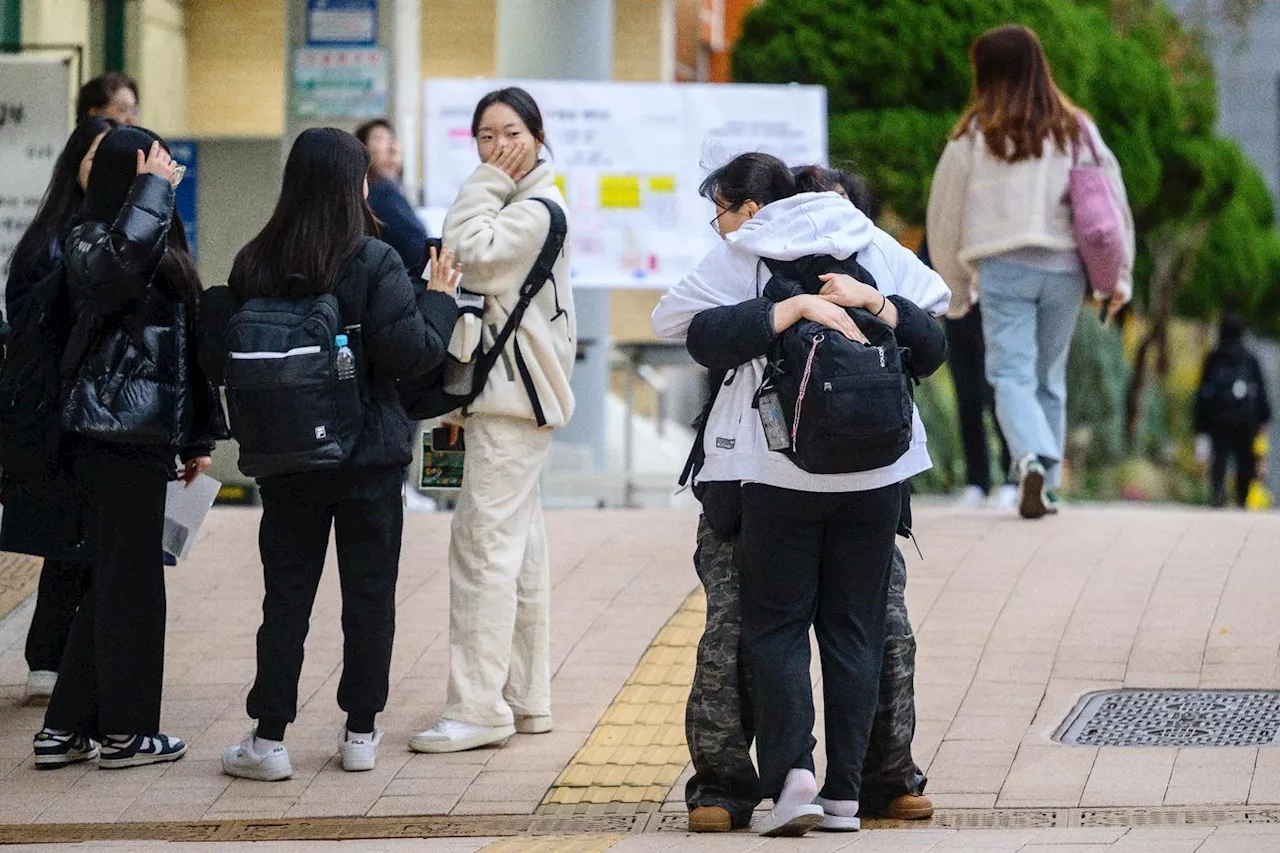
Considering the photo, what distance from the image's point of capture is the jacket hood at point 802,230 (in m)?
5.36

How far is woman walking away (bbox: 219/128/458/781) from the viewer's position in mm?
5816

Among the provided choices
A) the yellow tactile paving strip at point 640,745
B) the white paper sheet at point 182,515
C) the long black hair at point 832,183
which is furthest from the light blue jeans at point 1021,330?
the white paper sheet at point 182,515

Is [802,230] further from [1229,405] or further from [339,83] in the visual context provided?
[1229,405]

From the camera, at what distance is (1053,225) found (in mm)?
8938

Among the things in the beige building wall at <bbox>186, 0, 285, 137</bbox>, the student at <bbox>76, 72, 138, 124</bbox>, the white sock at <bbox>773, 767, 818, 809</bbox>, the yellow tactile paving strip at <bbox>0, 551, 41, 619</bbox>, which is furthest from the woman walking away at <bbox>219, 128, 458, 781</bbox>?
the beige building wall at <bbox>186, 0, 285, 137</bbox>

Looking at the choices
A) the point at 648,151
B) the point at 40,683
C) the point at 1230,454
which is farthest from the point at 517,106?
the point at 1230,454

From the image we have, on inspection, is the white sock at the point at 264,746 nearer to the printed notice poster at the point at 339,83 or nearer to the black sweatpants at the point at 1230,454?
the printed notice poster at the point at 339,83

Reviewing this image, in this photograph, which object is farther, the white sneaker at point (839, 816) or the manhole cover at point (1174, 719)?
the manhole cover at point (1174, 719)

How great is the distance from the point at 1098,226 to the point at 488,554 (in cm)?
345

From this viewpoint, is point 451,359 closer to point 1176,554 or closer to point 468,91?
point 1176,554

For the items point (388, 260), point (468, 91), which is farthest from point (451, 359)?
point (468, 91)

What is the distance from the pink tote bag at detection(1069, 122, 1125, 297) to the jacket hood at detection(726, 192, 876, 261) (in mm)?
3615

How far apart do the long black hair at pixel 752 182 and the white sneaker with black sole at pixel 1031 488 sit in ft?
12.5

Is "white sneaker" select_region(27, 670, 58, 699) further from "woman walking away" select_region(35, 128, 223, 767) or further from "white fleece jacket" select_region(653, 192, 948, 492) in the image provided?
"white fleece jacket" select_region(653, 192, 948, 492)
